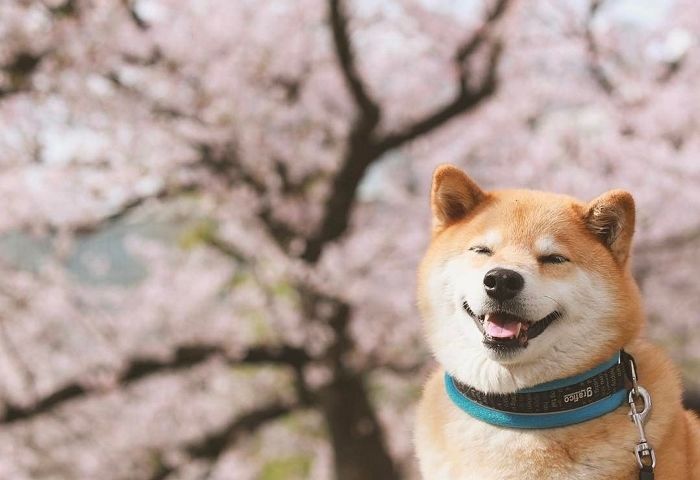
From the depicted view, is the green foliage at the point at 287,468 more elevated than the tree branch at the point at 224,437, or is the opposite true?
the tree branch at the point at 224,437

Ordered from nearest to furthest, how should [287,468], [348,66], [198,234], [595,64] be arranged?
[348,66] → [595,64] → [198,234] → [287,468]

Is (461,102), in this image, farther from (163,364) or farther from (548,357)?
(548,357)

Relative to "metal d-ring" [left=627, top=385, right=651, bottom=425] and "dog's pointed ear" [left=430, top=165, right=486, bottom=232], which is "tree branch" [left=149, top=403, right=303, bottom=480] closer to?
"dog's pointed ear" [left=430, top=165, right=486, bottom=232]

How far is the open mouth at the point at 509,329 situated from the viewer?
243 centimetres

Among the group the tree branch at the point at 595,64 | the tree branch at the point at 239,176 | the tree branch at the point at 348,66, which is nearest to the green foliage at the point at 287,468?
the tree branch at the point at 239,176

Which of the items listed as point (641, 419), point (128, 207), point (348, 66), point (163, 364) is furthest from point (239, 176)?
point (641, 419)

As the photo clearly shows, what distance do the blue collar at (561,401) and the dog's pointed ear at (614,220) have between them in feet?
1.16

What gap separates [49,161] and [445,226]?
20.9 ft

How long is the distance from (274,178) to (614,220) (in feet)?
19.5

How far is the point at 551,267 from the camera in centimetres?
248

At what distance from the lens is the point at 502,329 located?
2455 mm

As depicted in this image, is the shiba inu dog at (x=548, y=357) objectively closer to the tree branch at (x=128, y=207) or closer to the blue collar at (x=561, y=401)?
the blue collar at (x=561, y=401)

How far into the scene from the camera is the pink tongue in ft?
8.00

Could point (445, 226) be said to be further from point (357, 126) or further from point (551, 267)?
point (357, 126)
